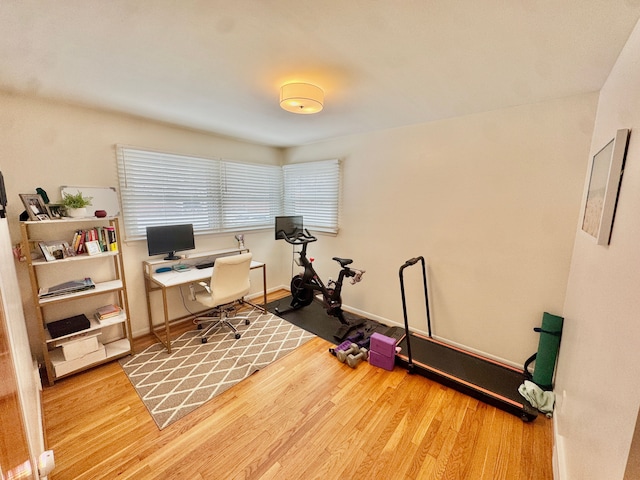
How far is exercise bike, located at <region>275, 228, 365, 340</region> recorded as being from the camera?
116 inches

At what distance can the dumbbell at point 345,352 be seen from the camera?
2.48 meters

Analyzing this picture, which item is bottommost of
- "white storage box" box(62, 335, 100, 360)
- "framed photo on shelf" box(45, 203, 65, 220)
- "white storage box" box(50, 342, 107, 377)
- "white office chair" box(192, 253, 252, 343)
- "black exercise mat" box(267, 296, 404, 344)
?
"black exercise mat" box(267, 296, 404, 344)

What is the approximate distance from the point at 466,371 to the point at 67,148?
419 cm

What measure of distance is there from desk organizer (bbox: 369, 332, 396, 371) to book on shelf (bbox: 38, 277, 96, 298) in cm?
270

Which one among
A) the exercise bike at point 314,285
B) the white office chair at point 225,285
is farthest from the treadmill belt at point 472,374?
the white office chair at point 225,285

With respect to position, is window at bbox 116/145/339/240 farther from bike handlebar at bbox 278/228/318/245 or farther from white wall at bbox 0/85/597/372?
bike handlebar at bbox 278/228/318/245

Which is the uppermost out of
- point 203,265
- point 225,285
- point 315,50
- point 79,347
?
point 315,50

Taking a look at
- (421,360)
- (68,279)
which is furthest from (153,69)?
(421,360)

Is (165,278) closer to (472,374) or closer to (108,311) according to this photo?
(108,311)

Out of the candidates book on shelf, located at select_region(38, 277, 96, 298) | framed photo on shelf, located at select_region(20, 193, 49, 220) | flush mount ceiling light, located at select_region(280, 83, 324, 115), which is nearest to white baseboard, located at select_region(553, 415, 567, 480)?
flush mount ceiling light, located at select_region(280, 83, 324, 115)

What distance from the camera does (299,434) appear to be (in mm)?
1719

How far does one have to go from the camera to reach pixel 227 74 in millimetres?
1716

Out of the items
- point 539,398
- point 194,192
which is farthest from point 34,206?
point 539,398

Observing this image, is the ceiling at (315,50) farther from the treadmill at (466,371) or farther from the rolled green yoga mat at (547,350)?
the rolled green yoga mat at (547,350)
